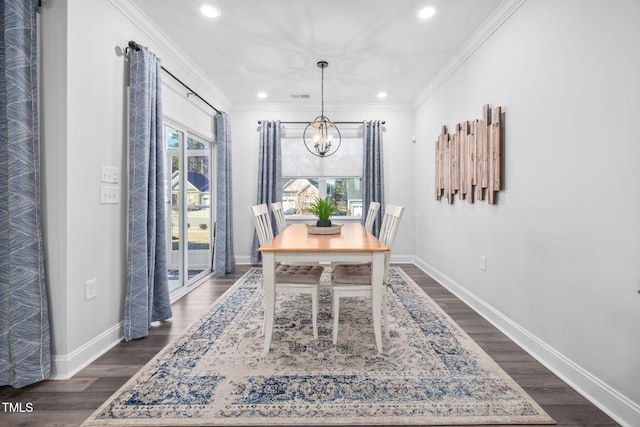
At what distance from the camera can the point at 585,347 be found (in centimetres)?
176

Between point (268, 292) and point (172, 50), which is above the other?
point (172, 50)

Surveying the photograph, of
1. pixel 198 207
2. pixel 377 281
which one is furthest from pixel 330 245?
pixel 198 207

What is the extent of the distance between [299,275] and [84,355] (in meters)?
1.49

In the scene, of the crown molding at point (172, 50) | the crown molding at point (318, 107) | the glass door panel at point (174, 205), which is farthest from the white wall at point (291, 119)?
the glass door panel at point (174, 205)

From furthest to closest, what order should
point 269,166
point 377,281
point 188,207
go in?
point 269,166
point 188,207
point 377,281

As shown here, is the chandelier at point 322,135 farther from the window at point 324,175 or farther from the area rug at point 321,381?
the area rug at point 321,381

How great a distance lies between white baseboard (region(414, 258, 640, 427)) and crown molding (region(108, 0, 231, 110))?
3765 millimetres

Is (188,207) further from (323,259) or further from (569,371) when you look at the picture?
(569,371)

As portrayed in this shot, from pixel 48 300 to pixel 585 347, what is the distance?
3.12 m

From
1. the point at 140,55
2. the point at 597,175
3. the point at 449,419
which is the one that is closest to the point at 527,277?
the point at 597,175


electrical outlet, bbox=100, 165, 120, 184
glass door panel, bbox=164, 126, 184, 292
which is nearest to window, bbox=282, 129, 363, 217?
glass door panel, bbox=164, 126, 184, 292

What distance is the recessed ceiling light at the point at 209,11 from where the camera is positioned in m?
2.63

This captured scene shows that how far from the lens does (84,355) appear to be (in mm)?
2059

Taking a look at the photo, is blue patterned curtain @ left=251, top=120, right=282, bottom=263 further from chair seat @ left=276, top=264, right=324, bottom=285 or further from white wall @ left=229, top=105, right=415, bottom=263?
chair seat @ left=276, top=264, right=324, bottom=285
